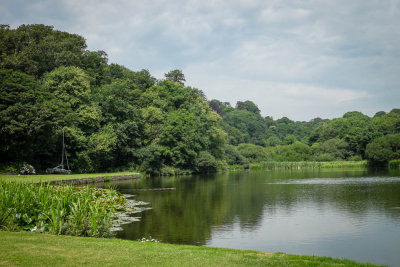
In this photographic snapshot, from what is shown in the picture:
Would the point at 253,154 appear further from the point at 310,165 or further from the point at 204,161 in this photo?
the point at 204,161

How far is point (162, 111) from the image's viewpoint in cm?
6103

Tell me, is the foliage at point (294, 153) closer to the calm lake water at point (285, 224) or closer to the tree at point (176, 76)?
the tree at point (176, 76)

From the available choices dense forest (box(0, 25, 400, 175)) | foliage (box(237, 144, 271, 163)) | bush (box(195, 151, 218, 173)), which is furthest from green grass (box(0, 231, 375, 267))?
foliage (box(237, 144, 271, 163))

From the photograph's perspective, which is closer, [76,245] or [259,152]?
[76,245]

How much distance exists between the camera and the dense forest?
33750mm

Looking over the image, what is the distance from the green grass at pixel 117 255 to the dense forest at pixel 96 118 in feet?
84.1

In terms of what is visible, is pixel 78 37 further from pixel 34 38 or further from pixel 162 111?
pixel 162 111

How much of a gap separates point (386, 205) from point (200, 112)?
46414 mm

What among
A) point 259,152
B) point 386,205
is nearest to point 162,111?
point 259,152

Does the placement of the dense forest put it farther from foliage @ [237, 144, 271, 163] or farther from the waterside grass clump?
the waterside grass clump

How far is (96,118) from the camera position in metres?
44.2

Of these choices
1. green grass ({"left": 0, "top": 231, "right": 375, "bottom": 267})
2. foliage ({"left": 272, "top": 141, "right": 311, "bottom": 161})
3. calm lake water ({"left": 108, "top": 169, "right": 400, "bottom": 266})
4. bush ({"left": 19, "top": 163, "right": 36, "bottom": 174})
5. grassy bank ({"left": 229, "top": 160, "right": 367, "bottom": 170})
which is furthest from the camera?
foliage ({"left": 272, "top": 141, "right": 311, "bottom": 161})

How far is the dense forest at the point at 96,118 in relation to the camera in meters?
33.8

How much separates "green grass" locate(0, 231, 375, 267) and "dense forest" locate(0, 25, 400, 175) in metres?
25.6
